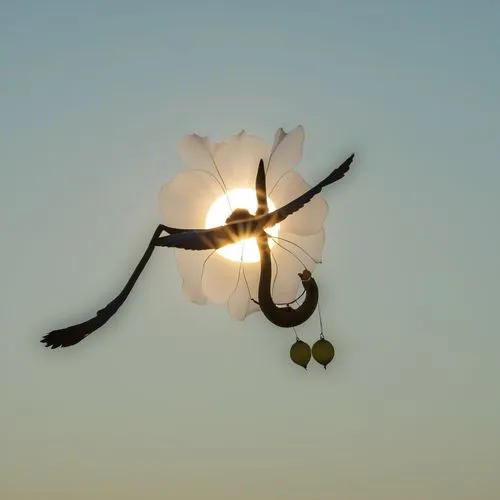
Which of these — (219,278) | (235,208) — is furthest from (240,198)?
(219,278)

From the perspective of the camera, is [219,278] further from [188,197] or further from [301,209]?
[301,209]

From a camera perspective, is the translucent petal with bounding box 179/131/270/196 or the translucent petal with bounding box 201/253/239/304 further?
the translucent petal with bounding box 201/253/239/304

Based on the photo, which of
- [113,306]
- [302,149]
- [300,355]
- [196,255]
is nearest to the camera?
[113,306]

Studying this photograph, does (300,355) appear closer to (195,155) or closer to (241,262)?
(241,262)

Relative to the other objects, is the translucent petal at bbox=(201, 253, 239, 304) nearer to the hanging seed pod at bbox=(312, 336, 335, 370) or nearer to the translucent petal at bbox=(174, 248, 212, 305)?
the translucent petal at bbox=(174, 248, 212, 305)

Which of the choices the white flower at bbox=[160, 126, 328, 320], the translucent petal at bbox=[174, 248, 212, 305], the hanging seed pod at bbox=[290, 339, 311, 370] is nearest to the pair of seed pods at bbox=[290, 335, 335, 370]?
the hanging seed pod at bbox=[290, 339, 311, 370]

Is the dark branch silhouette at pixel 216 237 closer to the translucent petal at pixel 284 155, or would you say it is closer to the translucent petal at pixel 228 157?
the translucent petal at pixel 284 155

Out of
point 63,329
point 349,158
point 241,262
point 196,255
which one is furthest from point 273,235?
point 63,329
